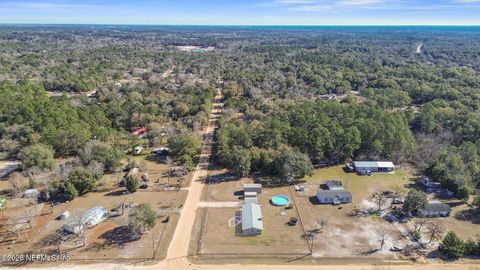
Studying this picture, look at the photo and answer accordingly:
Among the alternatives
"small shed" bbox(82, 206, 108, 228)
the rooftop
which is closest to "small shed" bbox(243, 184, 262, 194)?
"small shed" bbox(82, 206, 108, 228)

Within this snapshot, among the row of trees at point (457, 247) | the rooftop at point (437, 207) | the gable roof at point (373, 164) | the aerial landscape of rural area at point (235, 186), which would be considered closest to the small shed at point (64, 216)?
the aerial landscape of rural area at point (235, 186)

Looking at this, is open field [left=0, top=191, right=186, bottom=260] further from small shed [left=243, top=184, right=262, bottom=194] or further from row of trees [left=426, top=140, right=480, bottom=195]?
row of trees [left=426, top=140, right=480, bottom=195]

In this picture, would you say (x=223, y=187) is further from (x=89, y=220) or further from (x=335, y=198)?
(x=89, y=220)

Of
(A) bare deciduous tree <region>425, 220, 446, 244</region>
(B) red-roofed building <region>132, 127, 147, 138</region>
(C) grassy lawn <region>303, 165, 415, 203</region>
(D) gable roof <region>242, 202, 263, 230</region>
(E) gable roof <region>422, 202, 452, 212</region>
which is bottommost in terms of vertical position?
(A) bare deciduous tree <region>425, 220, 446, 244</region>

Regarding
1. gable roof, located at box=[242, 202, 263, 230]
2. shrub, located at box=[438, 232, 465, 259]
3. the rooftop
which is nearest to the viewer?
A: shrub, located at box=[438, 232, 465, 259]

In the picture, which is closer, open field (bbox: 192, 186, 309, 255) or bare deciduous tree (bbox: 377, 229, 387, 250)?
open field (bbox: 192, 186, 309, 255)

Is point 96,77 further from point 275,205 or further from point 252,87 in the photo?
point 275,205

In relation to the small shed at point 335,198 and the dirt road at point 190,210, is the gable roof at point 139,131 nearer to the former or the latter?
the dirt road at point 190,210
